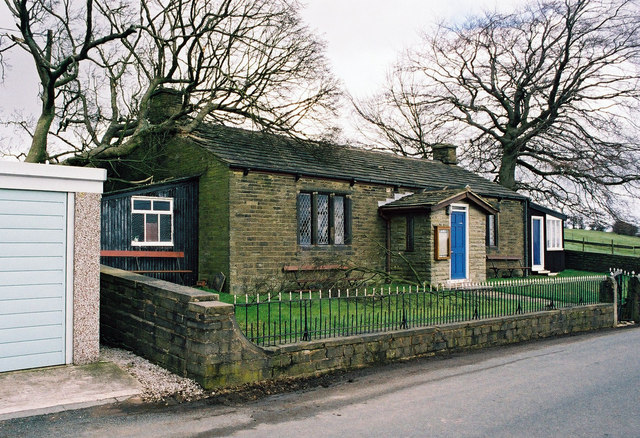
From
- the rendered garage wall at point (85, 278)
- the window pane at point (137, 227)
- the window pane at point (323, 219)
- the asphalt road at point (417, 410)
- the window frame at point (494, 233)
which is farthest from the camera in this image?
the window frame at point (494, 233)

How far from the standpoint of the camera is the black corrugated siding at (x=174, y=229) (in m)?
14.7

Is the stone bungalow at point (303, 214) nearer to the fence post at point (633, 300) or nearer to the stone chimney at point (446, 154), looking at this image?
the fence post at point (633, 300)

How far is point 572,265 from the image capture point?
3100cm

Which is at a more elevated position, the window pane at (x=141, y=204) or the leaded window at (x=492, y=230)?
the window pane at (x=141, y=204)

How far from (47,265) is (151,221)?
788 centimetres

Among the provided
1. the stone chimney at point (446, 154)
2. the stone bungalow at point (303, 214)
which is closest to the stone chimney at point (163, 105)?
the stone bungalow at point (303, 214)

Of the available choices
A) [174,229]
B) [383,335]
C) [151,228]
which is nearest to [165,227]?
[174,229]

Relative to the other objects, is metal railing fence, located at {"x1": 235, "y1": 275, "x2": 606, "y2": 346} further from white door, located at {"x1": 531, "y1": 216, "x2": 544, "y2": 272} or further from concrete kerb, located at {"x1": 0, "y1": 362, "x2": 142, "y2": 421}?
white door, located at {"x1": 531, "y1": 216, "x2": 544, "y2": 272}

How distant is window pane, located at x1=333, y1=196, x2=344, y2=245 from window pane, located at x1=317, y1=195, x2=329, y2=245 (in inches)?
13.6

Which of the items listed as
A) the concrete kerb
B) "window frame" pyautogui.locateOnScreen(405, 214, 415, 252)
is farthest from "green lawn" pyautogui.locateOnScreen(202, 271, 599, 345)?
"window frame" pyautogui.locateOnScreen(405, 214, 415, 252)

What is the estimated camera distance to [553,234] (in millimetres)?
27828

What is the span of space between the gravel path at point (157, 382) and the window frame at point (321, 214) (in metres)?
8.91

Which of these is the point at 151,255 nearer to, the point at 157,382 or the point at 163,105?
the point at 163,105

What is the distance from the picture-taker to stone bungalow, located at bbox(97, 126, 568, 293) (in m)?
15.6
